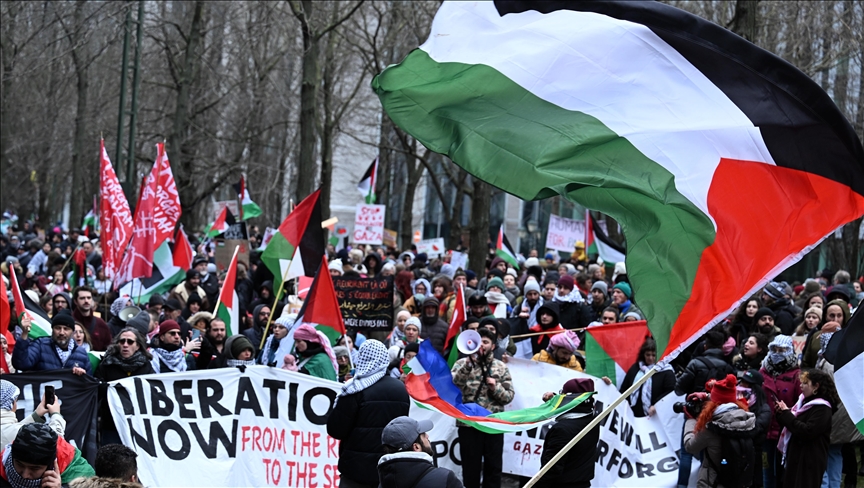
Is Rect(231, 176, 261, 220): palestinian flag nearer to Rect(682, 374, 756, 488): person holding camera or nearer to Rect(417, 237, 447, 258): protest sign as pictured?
Rect(417, 237, 447, 258): protest sign

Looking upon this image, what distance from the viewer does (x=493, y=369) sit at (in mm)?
9383

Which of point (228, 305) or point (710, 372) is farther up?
point (228, 305)

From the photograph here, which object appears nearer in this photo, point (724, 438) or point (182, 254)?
point (724, 438)

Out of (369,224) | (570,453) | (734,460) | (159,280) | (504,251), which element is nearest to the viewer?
(570,453)


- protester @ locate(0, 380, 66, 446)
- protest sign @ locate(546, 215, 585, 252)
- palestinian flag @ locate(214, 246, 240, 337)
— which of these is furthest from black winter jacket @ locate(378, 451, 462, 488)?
protest sign @ locate(546, 215, 585, 252)

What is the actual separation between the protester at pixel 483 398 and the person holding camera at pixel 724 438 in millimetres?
1637

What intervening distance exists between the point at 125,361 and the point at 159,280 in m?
6.02

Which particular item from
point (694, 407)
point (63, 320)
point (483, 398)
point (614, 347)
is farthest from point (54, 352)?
point (694, 407)

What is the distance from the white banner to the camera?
30.6 ft

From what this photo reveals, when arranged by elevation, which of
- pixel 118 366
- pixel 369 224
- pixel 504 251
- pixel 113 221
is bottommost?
pixel 118 366

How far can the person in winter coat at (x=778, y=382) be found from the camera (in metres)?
9.45

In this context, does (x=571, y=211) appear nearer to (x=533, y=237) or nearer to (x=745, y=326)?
(x=533, y=237)

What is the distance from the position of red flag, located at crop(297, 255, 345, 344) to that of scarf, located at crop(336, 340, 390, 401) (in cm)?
337

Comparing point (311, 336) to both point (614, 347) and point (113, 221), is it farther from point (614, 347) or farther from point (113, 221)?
point (113, 221)
